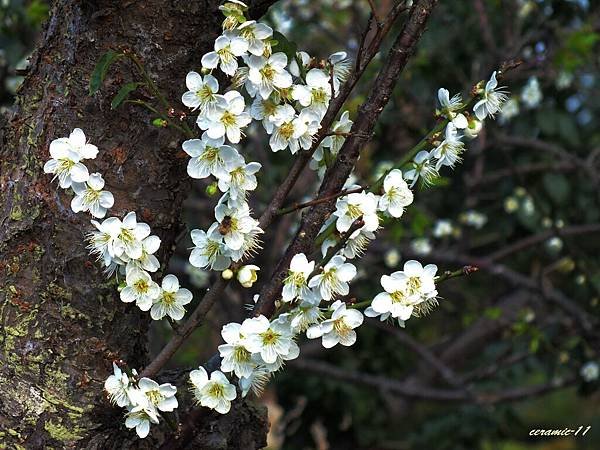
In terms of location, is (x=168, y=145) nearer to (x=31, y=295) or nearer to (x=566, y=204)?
(x=31, y=295)

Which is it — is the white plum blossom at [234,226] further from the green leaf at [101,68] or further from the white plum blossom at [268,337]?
the green leaf at [101,68]

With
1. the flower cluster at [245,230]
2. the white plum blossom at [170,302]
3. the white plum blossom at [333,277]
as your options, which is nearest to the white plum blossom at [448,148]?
the flower cluster at [245,230]

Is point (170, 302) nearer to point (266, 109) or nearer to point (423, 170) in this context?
point (266, 109)

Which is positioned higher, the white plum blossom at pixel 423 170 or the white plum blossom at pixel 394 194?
the white plum blossom at pixel 423 170

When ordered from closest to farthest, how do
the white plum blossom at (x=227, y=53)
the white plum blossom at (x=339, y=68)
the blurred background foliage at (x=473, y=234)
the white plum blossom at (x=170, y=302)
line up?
1. the white plum blossom at (x=227, y=53)
2. the white plum blossom at (x=170, y=302)
3. the white plum blossom at (x=339, y=68)
4. the blurred background foliage at (x=473, y=234)

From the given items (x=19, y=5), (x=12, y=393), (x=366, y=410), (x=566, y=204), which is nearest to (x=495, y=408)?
(x=366, y=410)

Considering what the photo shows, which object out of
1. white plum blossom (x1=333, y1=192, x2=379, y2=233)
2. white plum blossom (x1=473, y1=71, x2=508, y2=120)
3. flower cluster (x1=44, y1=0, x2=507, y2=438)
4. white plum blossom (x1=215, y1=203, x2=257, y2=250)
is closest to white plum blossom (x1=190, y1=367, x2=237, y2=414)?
flower cluster (x1=44, y1=0, x2=507, y2=438)
